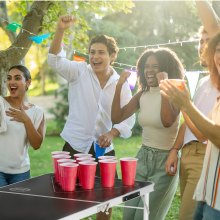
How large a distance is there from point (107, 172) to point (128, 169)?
143mm

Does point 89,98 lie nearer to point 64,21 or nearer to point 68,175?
point 64,21

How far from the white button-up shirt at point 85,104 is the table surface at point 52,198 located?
2.59 feet

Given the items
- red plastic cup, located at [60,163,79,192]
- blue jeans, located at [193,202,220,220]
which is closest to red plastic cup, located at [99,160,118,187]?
red plastic cup, located at [60,163,79,192]

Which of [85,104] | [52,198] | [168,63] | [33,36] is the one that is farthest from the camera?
[33,36]

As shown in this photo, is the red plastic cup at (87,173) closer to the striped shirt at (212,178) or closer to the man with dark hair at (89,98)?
the striped shirt at (212,178)

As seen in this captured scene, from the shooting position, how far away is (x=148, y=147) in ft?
12.1

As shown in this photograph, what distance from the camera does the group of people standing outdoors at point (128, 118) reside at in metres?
3.37

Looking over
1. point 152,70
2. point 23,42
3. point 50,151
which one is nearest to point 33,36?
point 23,42

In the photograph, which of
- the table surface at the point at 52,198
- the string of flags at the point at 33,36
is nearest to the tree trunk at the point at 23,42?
the string of flags at the point at 33,36

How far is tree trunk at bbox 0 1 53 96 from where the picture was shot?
226 inches

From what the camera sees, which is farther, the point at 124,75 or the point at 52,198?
the point at 124,75

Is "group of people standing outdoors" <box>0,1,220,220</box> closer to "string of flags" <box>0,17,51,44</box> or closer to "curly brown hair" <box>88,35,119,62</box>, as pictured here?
"curly brown hair" <box>88,35,119,62</box>

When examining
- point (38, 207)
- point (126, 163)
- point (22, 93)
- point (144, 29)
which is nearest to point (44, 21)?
point (22, 93)

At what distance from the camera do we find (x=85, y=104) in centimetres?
412
